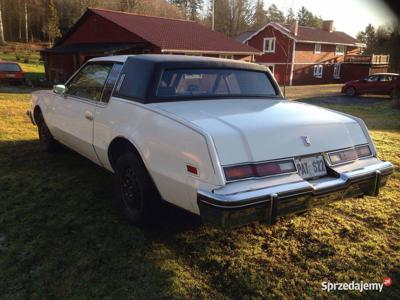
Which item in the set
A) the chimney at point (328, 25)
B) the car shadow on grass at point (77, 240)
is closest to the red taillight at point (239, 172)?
the car shadow on grass at point (77, 240)

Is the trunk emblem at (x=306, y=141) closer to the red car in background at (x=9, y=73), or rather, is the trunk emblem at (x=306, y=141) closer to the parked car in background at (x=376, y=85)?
the red car in background at (x=9, y=73)

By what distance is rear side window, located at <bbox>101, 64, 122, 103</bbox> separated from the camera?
405 centimetres

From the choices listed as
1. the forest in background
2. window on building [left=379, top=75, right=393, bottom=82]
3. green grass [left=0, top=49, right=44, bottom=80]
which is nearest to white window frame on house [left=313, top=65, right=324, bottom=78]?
the forest in background

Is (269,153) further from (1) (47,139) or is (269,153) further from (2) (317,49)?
(2) (317,49)

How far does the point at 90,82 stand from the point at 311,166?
2952 millimetres

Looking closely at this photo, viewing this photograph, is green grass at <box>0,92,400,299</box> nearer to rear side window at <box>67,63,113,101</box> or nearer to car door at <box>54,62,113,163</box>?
car door at <box>54,62,113,163</box>

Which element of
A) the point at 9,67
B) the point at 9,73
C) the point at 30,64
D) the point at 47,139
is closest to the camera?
the point at 47,139

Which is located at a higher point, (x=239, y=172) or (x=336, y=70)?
(x=336, y=70)

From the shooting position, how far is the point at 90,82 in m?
4.61

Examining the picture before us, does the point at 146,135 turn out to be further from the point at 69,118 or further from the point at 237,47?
the point at 237,47

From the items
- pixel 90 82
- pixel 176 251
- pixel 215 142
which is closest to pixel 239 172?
pixel 215 142

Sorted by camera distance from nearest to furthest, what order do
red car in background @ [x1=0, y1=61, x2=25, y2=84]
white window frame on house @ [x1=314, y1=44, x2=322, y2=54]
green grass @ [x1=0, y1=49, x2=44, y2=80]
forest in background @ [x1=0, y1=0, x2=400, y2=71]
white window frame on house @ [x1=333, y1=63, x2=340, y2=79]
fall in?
red car in background @ [x1=0, y1=61, x2=25, y2=84] < green grass @ [x1=0, y1=49, x2=44, y2=80] < white window frame on house @ [x1=314, y1=44, x2=322, y2=54] < white window frame on house @ [x1=333, y1=63, x2=340, y2=79] < forest in background @ [x1=0, y1=0, x2=400, y2=71]

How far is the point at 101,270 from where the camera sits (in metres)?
2.92

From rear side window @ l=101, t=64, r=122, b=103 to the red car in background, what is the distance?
19.1m
